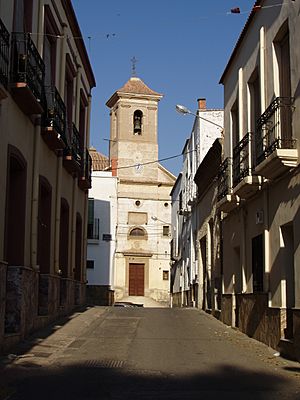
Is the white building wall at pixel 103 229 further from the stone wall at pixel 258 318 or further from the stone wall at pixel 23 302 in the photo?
the stone wall at pixel 258 318

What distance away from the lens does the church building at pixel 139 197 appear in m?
49.8

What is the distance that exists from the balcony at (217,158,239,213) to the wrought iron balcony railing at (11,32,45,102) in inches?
224

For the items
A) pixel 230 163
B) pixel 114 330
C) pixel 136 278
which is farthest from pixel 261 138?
pixel 136 278

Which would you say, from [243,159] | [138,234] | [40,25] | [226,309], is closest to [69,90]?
[40,25]

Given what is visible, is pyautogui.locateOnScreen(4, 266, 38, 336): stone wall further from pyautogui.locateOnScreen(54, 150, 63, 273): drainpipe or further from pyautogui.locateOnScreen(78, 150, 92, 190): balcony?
pyautogui.locateOnScreen(78, 150, 92, 190): balcony

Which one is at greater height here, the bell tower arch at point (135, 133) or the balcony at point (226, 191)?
the bell tower arch at point (135, 133)

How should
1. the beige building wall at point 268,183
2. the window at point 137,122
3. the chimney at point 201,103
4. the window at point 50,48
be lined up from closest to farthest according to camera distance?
the beige building wall at point 268,183
the window at point 50,48
the chimney at point 201,103
the window at point 137,122

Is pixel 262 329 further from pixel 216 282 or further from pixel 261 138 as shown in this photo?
pixel 216 282

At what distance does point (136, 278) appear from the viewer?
50031mm

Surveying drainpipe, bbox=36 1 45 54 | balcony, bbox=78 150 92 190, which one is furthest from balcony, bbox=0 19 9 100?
balcony, bbox=78 150 92 190

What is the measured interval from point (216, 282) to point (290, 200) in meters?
9.36

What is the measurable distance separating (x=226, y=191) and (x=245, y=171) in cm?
229

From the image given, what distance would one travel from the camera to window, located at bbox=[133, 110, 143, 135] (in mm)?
52906

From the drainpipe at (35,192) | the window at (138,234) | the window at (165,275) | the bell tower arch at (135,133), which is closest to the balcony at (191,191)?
the drainpipe at (35,192)
